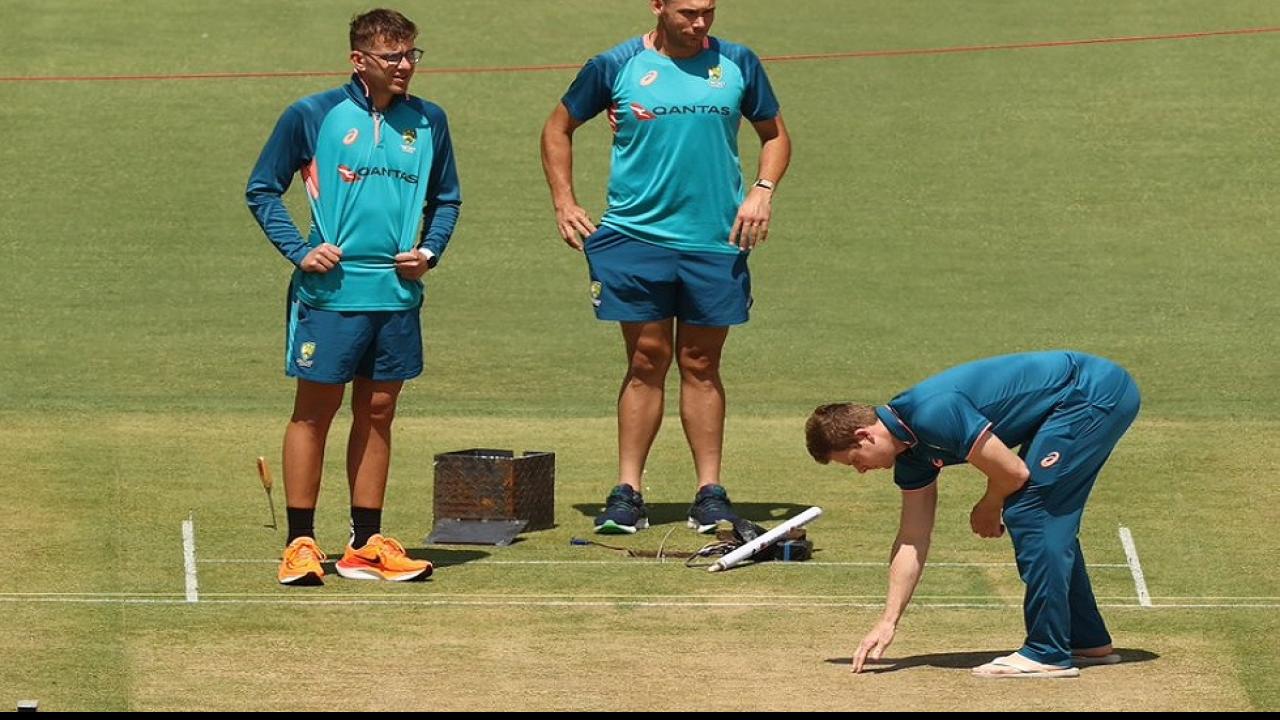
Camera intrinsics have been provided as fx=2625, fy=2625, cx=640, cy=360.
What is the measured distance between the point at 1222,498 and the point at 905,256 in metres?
6.54

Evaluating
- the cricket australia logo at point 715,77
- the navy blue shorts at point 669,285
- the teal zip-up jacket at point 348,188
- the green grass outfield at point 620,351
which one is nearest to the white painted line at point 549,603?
the green grass outfield at point 620,351

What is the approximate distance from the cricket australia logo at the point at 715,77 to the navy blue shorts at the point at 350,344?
178 cm

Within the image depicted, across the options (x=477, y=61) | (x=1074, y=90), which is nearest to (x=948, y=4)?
(x=1074, y=90)

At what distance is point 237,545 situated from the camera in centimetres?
1071

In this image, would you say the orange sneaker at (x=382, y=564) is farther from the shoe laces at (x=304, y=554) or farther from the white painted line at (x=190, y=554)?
the white painted line at (x=190, y=554)

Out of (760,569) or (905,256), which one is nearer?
(760,569)

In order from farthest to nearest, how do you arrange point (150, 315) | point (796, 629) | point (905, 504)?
point (150, 315), point (796, 629), point (905, 504)

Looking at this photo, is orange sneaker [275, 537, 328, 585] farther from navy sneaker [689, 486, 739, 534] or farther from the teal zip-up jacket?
navy sneaker [689, 486, 739, 534]

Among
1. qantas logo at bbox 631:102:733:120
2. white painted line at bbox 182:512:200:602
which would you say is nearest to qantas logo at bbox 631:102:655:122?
qantas logo at bbox 631:102:733:120

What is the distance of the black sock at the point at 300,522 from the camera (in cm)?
1010

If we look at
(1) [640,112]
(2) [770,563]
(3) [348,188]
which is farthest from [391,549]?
(1) [640,112]

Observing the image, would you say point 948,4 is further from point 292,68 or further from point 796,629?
point 796,629

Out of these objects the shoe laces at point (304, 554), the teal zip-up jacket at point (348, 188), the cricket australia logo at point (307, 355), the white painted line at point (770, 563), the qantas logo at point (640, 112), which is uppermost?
the qantas logo at point (640, 112)

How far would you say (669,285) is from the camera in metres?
11.1
